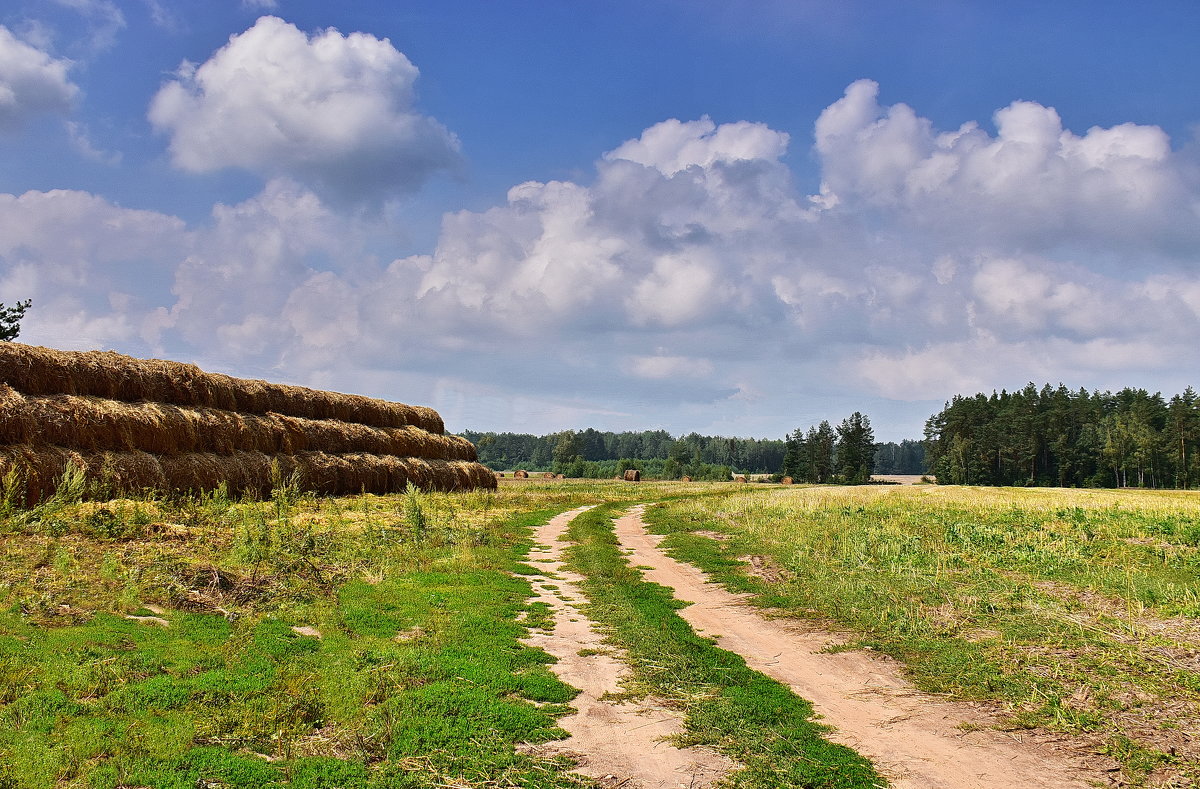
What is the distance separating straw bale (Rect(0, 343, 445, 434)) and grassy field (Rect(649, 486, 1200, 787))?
21.5 metres

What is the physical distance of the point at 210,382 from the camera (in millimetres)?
29062

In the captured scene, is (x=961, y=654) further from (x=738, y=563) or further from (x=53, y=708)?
(x=53, y=708)

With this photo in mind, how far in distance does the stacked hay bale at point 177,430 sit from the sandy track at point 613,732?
17.5 metres

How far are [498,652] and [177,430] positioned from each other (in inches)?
838

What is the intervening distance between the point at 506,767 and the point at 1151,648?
10.5 m

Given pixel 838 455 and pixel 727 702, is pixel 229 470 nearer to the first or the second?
pixel 727 702

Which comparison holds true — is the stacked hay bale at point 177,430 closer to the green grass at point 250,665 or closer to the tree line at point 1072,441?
the green grass at point 250,665

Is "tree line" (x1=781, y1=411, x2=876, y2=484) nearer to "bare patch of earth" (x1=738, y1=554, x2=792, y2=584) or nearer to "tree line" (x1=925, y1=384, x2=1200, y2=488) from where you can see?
"tree line" (x1=925, y1=384, x2=1200, y2=488)

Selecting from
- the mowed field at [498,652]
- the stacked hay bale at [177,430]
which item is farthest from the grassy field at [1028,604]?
the stacked hay bale at [177,430]

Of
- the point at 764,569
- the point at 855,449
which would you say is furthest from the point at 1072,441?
the point at 764,569

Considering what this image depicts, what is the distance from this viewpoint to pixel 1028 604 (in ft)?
43.7

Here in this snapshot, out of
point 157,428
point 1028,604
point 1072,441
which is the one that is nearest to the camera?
point 1028,604

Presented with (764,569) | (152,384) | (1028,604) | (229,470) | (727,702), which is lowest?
(764,569)

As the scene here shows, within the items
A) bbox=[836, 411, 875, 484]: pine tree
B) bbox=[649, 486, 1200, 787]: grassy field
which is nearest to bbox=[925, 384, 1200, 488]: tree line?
bbox=[836, 411, 875, 484]: pine tree
